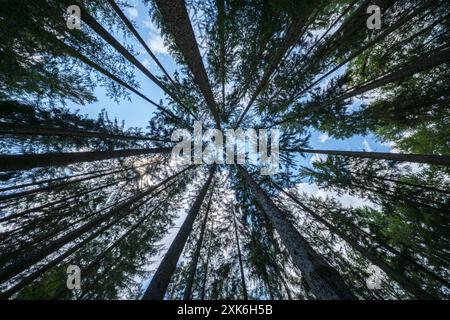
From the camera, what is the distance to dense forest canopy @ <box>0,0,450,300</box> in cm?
531

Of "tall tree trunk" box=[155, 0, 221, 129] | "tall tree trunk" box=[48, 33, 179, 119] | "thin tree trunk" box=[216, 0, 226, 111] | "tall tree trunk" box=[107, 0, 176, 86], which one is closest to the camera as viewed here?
"tall tree trunk" box=[155, 0, 221, 129]

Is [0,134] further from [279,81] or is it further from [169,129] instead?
[279,81]

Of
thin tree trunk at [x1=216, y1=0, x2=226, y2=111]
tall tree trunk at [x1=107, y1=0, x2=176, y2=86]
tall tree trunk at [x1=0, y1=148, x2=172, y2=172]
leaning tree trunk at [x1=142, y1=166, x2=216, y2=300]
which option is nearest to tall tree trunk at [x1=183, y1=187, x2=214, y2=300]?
leaning tree trunk at [x1=142, y1=166, x2=216, y2=300]

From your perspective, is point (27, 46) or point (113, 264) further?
point (113, 264)

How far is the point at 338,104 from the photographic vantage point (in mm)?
6984

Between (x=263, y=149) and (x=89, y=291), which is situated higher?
(x=263, y=149)

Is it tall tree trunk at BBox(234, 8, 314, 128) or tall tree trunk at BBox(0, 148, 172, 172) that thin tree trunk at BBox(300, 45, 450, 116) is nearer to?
tall tree trunk at BBox(234, 8, 314, 128)

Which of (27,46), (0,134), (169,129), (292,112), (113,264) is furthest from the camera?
(169,129)

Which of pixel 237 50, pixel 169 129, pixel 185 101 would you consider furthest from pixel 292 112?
pixel 169 129

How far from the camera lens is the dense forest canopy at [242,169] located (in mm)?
5312

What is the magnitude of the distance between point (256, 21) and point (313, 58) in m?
2.08

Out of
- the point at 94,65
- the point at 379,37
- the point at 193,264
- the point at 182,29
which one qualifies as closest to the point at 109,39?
the point at 94,65

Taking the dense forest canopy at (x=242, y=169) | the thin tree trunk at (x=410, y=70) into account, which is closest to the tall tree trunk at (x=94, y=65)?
the dense forest canopy at (x=242, y=169)
